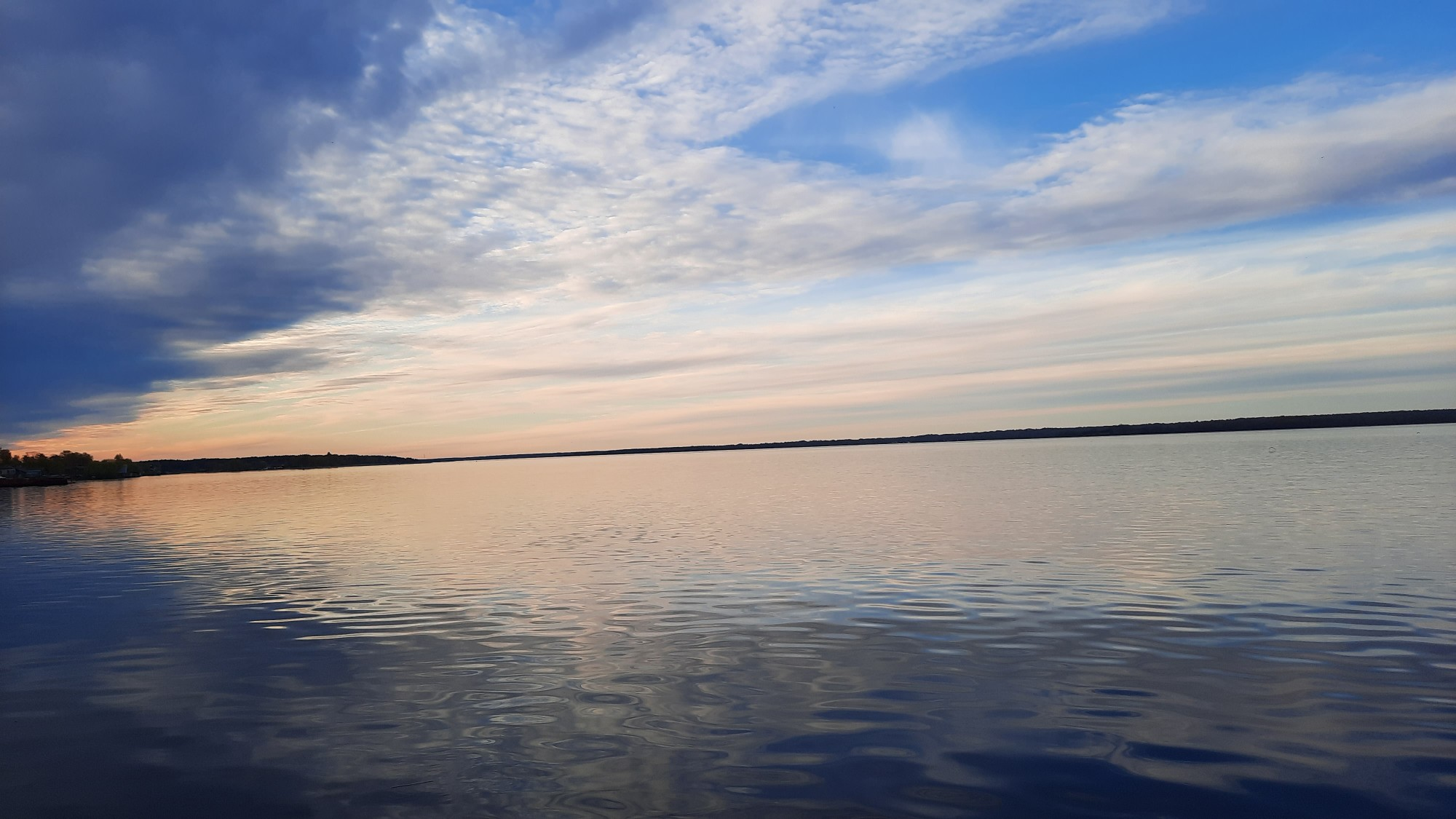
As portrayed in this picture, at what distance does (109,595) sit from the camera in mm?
27234

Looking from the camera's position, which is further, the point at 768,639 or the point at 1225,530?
the point at 1225,530

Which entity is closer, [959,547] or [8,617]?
[8,617]

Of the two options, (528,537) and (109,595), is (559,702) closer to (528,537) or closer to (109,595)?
(109,595)

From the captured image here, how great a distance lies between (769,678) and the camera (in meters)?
15.0

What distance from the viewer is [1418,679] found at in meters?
13.6

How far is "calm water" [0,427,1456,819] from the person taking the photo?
10.1 m

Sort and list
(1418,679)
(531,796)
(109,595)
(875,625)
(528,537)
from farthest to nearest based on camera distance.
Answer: (528,537), (109,595), (875,625), (1418,679), (531,796)

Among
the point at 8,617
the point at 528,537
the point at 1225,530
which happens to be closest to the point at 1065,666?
the point at 1225,530

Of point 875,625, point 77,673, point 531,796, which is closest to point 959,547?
point 875,625

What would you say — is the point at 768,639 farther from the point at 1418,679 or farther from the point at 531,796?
the point at 1418,679

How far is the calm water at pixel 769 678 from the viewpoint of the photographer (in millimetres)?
10141

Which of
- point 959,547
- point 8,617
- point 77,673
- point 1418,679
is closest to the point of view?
point 1418,679

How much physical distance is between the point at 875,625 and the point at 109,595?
2527 centimetres

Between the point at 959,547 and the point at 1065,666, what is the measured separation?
16620 millimetres
